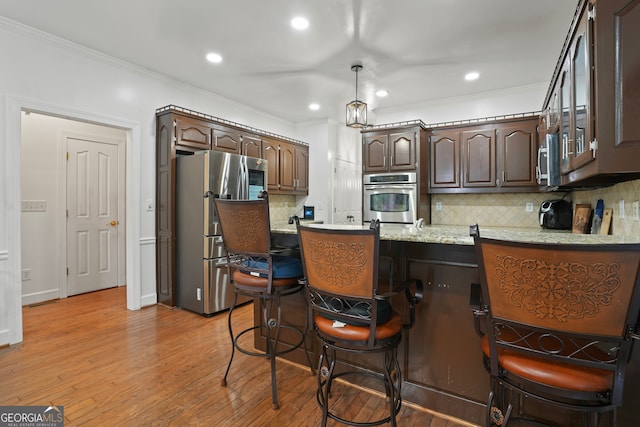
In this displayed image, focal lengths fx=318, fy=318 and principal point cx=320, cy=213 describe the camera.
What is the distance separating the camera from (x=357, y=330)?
4.65 ft

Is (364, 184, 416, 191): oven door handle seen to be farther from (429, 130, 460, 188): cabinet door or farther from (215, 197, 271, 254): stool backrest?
(215, 197, 271, 254): stool backrest

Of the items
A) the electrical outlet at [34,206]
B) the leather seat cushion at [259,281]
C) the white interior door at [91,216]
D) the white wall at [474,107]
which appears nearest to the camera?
the leather seat cushion at [259,281]

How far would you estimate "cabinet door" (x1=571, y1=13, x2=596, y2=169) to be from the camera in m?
1.43

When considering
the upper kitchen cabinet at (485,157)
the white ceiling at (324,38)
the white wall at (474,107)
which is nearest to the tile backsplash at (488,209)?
the upper kitchen cabinet at (485,157)

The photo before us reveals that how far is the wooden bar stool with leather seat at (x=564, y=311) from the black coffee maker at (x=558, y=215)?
285 cm

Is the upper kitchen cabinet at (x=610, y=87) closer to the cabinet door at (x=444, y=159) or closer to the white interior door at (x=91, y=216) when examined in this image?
the cabinet door at (x=444, y=159)

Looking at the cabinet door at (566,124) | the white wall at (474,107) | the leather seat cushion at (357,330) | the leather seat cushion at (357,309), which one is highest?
the white wall at (474,107)

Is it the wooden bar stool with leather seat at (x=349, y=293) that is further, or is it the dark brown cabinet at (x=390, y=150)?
the dark brown cabinet at (x=390, y=150)

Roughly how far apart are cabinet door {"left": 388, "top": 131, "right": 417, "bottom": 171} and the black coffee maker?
158 centimetres

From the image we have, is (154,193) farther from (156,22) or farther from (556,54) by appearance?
(556,54)

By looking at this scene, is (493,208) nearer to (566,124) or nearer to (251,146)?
(566,124)

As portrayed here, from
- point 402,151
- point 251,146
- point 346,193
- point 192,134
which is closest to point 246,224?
point 192,134

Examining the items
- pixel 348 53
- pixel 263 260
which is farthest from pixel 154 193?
pixel 348 53

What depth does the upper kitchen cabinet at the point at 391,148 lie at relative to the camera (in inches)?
169
